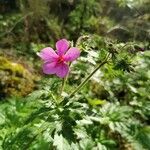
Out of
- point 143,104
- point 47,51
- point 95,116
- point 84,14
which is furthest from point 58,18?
point 47,51

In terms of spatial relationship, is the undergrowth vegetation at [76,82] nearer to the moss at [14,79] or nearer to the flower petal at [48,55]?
the moss at [14,79]

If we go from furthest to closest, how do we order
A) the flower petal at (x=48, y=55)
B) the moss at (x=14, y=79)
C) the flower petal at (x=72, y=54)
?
the moss at (x=14, y=79)
the flower petal at (x=48, y=55)
the flower petal at (x=72, y=54)

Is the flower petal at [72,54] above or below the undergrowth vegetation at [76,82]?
above

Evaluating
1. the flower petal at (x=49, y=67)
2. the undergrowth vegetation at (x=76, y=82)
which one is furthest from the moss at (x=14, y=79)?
the flower petal at (x=49, y=67)

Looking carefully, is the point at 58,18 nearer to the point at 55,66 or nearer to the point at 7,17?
the point at 7,17

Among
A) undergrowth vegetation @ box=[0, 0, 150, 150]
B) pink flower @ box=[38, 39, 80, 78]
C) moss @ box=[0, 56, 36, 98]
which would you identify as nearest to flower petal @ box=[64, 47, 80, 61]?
pink flower @ box=[38, 39, 80, 78]

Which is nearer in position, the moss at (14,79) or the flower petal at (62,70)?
the flower petal at (62,70)
